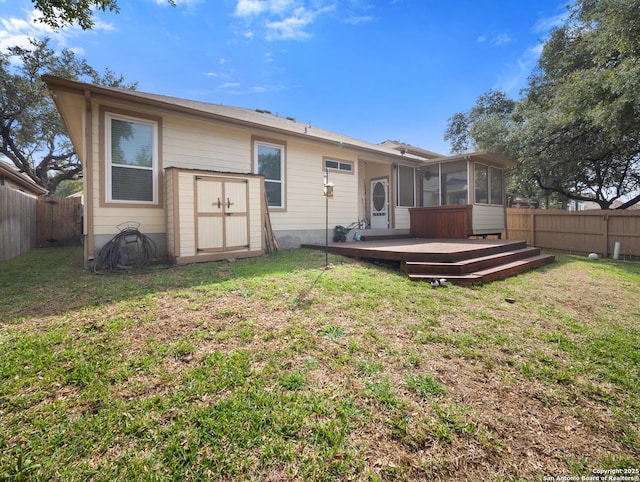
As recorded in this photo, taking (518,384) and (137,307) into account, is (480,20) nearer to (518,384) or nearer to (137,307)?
(518,384)

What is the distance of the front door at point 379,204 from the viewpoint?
33.9 feet

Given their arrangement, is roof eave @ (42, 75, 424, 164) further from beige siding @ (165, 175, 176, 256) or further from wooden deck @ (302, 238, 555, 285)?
wooden deck @ (302, 238, 555, 285)

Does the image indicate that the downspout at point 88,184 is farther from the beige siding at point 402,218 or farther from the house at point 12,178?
the beige siding at point 402,218

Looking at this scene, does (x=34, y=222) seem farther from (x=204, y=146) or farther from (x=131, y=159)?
(x=204, y=146)

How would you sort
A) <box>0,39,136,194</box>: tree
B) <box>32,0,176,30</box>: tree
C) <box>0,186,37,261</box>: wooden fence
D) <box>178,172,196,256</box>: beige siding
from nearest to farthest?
<box>32,0,176,30</box>: tree → <box>178,172,196,256</box>: beige siding → <box>0,186,37,261</box>: wooden fence → <box>0,39,136,194</box>: tree

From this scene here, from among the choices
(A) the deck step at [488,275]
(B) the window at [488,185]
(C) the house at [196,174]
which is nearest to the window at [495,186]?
A: (B) the window at [488,185]

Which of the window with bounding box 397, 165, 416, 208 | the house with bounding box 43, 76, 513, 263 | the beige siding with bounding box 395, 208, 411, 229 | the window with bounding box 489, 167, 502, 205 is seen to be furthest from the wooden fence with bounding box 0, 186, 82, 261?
the window with bounding box 489, 167, 502, 205

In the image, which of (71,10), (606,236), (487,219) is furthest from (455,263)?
(606,236)

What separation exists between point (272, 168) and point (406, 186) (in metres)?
5.35

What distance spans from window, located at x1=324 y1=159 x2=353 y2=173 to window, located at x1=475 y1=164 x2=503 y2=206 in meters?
4.31

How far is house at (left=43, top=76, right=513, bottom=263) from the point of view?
537 cm

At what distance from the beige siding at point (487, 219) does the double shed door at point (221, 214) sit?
734 centimetres

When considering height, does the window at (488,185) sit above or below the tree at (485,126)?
below

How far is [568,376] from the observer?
221cm
